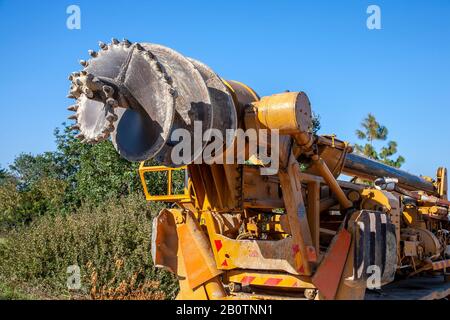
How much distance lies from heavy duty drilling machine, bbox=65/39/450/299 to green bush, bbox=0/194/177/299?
3.49m

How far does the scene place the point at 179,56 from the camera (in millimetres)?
4488

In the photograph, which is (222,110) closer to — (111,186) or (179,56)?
(179,56)

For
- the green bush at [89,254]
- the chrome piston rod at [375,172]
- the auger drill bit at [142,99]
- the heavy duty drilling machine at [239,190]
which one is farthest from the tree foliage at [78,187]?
the auger drill bit at [142,99]

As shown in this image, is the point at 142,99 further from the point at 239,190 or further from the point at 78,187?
the point at 78,187

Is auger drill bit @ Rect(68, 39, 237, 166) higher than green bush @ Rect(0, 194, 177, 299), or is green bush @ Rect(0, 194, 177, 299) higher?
auger drill bit @ Rect(68, 39, 237, 166)

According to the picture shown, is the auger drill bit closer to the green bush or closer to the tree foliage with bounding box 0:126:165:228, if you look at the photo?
the green bush

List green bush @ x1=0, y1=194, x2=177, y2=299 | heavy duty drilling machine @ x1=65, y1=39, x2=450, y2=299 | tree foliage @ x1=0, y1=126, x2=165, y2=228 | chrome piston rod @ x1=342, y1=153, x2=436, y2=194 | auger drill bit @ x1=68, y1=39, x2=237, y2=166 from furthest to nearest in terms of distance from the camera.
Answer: tree foliage @ x1=0, y1=126, x2=165, y2=228
green bush @ x1=0, y1=194, x2=177, y2=299
chrome piston rod @ x1=342, y1=153, x2=436, y2=194
heavy duty drilling machine @ x1=65, y1=39, x2=450, y2=299
auger drill bit @ x1=68, y1=39, x2=237, y2=166

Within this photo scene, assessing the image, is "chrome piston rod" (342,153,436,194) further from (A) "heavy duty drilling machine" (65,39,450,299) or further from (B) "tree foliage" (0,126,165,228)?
(B) "tree foliage" (0,126,165,228)

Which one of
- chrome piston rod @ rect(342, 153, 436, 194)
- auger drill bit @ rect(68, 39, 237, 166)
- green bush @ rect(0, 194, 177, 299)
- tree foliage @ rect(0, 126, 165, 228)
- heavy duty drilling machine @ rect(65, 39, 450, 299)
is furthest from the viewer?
tree foliage @ rect(0, 126, 165, 228)

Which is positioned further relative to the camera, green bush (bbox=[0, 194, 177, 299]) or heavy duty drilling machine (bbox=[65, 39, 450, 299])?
green bush (bbox=[0, 194, 177, 299])

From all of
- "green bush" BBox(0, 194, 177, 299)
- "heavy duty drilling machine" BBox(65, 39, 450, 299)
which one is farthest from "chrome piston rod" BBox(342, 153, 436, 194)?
"green bush" BBox(0, 194, 177, 299)

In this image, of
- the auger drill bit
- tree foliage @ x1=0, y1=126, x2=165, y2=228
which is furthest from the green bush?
the auger drill bit

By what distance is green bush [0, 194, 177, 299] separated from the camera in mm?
9898
